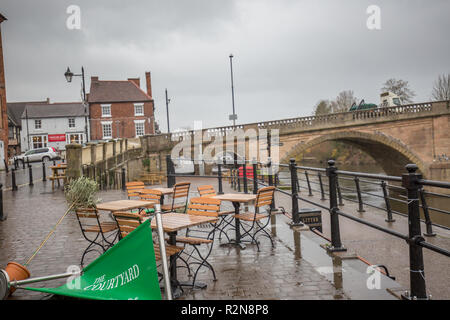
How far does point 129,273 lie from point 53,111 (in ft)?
190

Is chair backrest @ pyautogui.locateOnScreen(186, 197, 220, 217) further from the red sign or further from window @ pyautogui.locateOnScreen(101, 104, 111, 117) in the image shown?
the red sign

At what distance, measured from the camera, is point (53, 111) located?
5491 cm

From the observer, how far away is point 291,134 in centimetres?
2686

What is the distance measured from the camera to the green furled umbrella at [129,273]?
2.75 m

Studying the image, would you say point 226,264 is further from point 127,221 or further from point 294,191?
point 294,191

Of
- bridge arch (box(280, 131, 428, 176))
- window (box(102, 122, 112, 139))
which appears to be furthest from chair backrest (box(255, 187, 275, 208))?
window (box(102, 122, 112, 139))

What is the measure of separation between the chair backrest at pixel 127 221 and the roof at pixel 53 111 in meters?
54.0

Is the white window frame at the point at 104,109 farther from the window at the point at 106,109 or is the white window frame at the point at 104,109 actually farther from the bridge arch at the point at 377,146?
the bridge arch at the point at 377,146

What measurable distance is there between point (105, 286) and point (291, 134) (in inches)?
971

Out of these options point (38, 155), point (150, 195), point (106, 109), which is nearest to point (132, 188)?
point (150, 195)

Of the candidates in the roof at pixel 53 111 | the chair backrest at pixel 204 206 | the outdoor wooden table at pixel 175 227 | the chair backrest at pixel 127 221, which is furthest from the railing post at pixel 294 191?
the roof at pixel 53 111

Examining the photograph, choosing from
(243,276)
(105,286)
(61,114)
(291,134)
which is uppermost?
(61,114)
